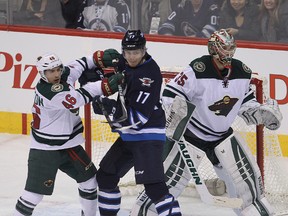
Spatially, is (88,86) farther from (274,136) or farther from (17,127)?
(17,127)

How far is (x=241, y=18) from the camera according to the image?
7.80m

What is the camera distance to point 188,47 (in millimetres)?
7922

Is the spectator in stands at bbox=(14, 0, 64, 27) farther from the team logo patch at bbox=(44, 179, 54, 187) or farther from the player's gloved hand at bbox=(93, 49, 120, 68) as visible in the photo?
the team logo patch at bbox=(44, 179, 54, 187)

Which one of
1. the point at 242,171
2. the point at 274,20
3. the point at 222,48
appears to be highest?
the point at 222,48

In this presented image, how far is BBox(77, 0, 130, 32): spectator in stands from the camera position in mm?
8172

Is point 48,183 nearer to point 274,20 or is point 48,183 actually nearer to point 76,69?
point 76,69

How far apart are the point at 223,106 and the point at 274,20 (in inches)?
83.5

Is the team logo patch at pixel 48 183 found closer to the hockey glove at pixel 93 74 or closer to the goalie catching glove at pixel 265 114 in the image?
the hockey glove at pixel 93 74

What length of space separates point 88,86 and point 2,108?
3.11 metres

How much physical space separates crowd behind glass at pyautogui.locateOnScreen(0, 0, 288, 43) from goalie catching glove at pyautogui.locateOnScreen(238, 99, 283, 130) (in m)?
1.90

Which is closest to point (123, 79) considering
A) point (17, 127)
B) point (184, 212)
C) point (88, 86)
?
point (88, 86)

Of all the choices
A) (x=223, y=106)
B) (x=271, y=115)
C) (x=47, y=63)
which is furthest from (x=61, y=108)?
(x=271, y=115)

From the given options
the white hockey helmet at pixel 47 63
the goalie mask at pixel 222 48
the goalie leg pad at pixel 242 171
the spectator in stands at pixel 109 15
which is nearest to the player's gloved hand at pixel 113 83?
the white hockey helmet at pixel 47 63

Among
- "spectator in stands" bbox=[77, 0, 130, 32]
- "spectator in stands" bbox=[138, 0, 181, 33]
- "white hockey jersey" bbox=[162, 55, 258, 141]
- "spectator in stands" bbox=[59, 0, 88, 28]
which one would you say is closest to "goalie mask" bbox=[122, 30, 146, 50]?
"white hockey jersey" bbox=[162, 55, 258, 141]
